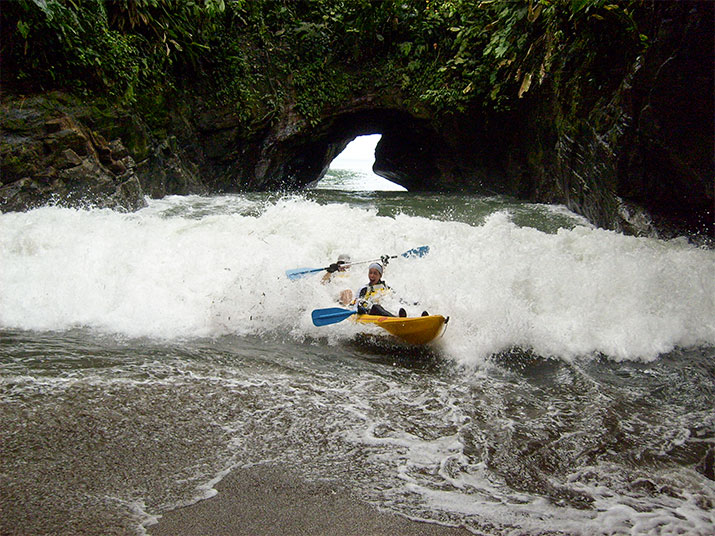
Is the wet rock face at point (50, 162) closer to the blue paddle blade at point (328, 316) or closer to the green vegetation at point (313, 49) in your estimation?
the green vegetation at point (313, 49)

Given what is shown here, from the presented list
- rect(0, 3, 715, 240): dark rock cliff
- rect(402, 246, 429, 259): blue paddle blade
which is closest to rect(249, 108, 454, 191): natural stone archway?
rect(0, 3, 715, 240): dark rock cliff

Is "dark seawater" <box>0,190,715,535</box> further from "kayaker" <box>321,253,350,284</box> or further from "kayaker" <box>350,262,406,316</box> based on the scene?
"kayaker" <box>350,262,406,316</box>

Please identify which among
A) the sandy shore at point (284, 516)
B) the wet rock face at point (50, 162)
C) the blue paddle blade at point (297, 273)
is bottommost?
the sandy shore at point (284, 516)

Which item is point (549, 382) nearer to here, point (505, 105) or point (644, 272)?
point (644, 272)

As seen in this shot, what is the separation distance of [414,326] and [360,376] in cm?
81

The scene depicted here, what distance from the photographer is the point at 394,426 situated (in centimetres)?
350

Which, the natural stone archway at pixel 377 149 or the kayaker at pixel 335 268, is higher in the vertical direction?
the natural stone archway at pixel 377 149

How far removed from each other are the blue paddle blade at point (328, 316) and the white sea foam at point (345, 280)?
0.19 m

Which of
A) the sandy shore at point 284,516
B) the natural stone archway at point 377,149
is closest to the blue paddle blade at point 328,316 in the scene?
the sandy shore at point 284,516

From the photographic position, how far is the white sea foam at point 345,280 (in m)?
5.29

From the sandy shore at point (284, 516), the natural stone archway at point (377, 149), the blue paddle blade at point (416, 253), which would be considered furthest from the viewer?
the natural stone archway at point (377, 149)

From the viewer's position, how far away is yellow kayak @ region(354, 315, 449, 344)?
4.85 m

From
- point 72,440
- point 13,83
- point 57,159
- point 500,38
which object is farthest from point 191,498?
point 500,38

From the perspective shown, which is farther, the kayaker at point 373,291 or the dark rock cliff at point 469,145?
the dark rock cliff at point 469,145
